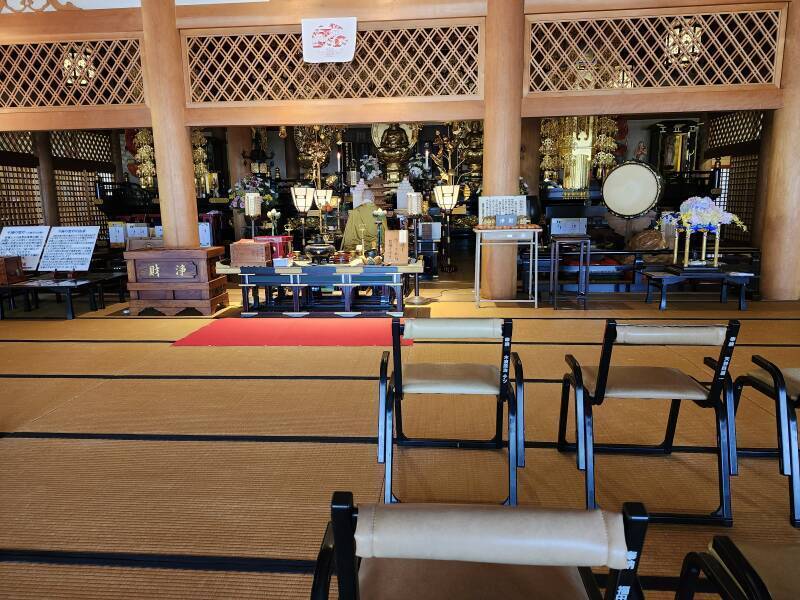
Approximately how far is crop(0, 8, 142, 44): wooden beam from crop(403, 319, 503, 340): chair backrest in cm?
554

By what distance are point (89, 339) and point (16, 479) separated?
8.47 ft

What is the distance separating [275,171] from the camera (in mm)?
13086

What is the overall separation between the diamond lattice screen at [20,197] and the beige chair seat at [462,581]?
9.75 metres

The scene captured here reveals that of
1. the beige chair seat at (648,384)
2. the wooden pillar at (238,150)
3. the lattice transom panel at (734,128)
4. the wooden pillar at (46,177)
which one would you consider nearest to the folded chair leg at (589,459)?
the beige chair seat at (648,384)

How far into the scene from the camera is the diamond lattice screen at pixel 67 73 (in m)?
5.98

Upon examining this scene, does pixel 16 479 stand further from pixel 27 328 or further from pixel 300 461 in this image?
pixel 27 328

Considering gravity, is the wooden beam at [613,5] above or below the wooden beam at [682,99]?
above

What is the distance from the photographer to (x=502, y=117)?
227 inches

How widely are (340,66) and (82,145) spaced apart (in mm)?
7381

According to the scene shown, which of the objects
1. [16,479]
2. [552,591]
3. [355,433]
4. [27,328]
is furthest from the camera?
[27,328]

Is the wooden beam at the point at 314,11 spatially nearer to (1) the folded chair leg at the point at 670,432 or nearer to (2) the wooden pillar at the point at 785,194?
(2) the wooden pillar at the point at 785,194

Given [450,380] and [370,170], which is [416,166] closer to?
[370,170]

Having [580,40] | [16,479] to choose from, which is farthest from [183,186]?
[580,40]

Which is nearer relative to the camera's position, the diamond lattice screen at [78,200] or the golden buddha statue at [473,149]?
the diamond lattice screen at [78,200]
